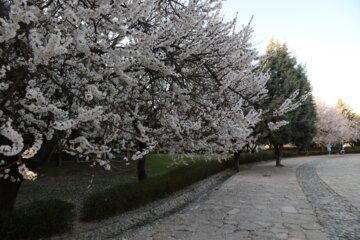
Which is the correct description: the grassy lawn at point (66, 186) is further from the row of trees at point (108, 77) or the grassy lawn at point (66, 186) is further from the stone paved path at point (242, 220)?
the row of trees at point (108, 77)

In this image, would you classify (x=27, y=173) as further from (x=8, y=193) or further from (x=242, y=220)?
(x=242, y=220)

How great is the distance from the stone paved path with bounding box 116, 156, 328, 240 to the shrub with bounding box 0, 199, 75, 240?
129 cm

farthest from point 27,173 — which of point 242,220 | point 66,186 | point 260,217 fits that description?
point 66,186

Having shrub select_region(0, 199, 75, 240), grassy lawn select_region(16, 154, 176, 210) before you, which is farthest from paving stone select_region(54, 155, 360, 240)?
grassy lawn select_region(16, 154, 176, 210)

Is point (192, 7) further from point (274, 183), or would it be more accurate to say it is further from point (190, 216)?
point (274, 183)

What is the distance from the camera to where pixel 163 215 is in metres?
9.80

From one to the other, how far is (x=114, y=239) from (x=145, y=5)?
17.0 ft

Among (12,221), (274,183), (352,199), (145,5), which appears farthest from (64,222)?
(274,183)

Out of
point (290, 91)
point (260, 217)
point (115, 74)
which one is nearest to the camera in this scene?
point (115, 74)

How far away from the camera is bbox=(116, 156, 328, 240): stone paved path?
7.74 meters

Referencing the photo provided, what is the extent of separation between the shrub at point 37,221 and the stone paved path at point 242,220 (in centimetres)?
129

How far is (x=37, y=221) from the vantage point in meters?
6.74

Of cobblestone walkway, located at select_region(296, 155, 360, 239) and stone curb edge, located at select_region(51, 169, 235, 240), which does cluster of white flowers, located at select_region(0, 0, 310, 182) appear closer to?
stone curb edge, located at select_region(51, 169, 235, 240)

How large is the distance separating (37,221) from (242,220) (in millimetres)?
4854
